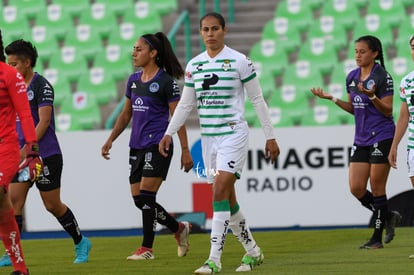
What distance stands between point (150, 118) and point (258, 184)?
5726 mm

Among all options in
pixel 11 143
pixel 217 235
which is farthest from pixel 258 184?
pixel 11 143

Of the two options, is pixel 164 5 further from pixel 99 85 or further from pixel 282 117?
pixel 282 117

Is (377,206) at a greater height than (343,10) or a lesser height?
lesser

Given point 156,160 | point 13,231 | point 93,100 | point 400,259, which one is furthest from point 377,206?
point 93,100

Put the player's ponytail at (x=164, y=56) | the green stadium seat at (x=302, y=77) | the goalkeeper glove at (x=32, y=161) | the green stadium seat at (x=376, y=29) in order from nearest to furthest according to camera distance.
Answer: the goalkeeper glove at (x=32, y=161) → the player's ponytail at (x=164, y=56) → the green stadium seat at (x=302, y=77) → the green stadium seat at (x=376, y=29)

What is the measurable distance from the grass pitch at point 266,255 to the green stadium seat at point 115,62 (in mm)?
5995

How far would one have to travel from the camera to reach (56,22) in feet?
73.9

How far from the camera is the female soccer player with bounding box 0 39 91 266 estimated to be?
35.4ft

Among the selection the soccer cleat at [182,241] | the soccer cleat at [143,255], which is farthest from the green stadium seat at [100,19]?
the soccer cleat at [143,255]

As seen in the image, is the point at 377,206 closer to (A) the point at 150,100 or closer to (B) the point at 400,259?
(B) the point at 400,259

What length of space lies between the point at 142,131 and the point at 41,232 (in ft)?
21.6

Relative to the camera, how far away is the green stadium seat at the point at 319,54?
19922 millimetres

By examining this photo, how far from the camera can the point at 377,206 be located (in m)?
11.9

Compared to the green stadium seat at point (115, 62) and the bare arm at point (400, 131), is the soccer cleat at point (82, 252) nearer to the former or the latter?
the bare arm at point (400, 131)
